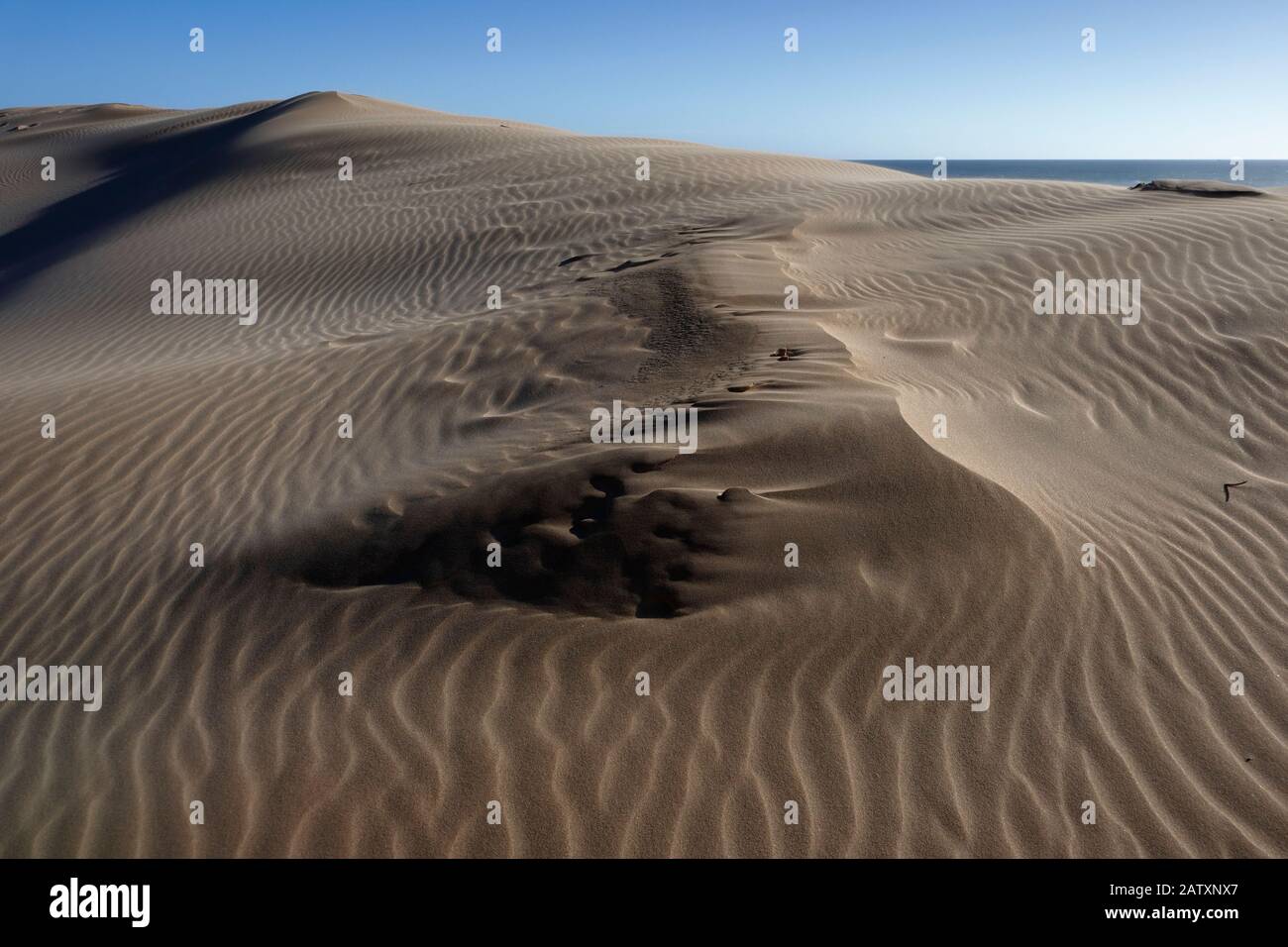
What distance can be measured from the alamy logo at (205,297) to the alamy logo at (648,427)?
690cm

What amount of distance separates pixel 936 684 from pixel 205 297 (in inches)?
472

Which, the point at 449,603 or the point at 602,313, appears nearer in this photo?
the point at 449,603

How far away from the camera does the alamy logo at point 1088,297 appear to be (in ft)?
25.7

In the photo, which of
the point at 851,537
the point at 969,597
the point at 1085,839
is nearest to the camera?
the point at 1085,839

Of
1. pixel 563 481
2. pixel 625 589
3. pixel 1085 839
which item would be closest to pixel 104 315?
pixel 563 481

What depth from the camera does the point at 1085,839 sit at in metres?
3.00

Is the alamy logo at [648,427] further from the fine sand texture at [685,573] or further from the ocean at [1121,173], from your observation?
the ocean at [1121,173]

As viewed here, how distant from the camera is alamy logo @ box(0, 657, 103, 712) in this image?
4.07 metres
